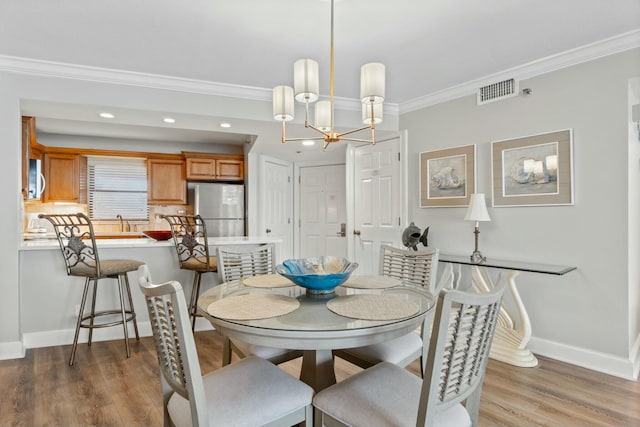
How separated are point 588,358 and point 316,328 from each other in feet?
8.20

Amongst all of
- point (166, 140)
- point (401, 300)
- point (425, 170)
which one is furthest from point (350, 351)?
point (166, 140)

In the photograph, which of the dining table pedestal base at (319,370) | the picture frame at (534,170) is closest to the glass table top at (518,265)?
the picture frame at (534,170)

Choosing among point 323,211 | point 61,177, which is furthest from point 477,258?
point 61,177

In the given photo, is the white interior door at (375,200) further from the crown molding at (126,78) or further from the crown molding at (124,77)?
the crown molding at (124,77)

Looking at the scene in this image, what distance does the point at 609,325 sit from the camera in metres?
2.57

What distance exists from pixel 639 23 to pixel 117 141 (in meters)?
6.23

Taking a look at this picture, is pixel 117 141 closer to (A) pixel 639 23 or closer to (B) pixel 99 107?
(B) pixel 99 107

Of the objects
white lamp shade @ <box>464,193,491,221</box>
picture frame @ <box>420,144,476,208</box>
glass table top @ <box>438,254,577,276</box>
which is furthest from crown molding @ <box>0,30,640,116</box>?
glass table top @ <box>438,254,577,276</box>

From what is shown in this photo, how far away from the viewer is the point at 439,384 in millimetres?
1142

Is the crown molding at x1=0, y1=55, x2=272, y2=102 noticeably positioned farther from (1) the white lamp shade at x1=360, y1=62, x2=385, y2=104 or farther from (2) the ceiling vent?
(2) the ceiling vent

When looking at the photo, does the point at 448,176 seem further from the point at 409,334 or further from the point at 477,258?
the point at 409,334

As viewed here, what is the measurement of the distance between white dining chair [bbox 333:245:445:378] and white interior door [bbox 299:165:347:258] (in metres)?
2.77

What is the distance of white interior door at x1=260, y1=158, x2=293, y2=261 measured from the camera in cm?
541

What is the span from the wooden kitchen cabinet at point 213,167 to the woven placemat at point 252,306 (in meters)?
4.21
